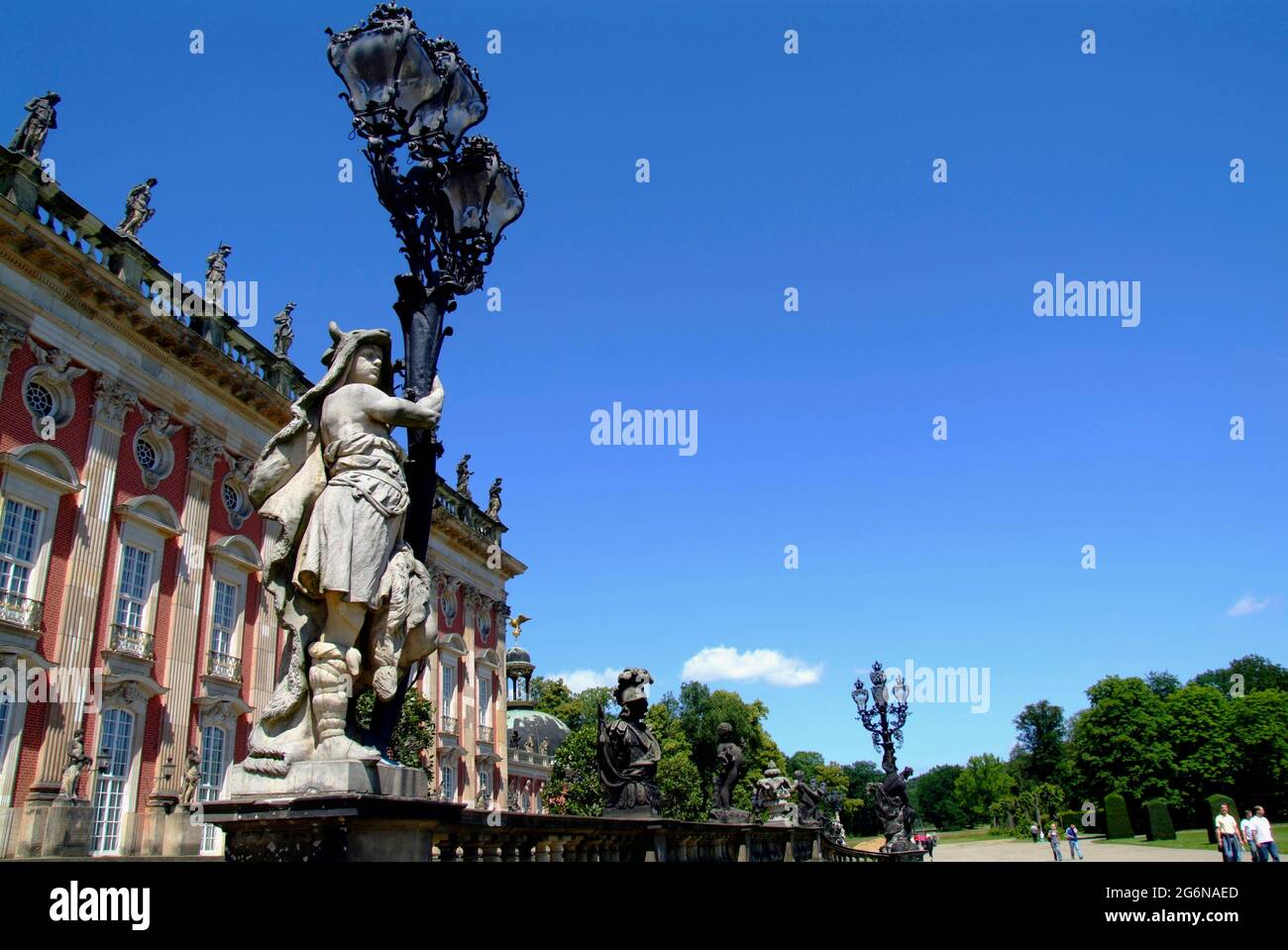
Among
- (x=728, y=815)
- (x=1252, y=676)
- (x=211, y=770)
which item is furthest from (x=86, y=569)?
(x=1252, y=676)

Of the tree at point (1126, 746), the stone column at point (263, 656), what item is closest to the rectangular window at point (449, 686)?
the stone column at point (263, 656)

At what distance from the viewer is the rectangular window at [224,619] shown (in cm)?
2416

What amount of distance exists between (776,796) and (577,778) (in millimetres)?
27191

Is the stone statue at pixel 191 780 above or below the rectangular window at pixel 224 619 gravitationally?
below

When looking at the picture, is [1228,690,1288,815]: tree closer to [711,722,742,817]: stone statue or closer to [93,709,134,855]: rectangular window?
[711,722,742,817]: stone statue

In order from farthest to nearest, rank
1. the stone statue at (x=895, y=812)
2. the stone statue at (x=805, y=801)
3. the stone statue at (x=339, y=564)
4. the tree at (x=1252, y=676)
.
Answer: the tree at (x=1252, y=676) → the stone statue at (x=895, y=812) → the stone statue at (x=805, y=801) → the stone statue at (x=339, y=564)

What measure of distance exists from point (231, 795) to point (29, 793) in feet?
57.6

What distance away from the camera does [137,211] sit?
2295 centimetres

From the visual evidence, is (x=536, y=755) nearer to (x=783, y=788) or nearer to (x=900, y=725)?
(x=900, y=725)

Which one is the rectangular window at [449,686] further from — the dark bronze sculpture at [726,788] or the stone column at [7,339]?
the dark bronze sculpture at [726,788]

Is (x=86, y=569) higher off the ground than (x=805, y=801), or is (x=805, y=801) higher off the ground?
(x=86, y=569)

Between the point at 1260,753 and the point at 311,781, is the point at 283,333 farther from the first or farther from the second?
the point at 1260,753

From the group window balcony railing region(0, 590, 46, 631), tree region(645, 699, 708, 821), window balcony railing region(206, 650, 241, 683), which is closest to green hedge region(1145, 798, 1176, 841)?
tree region(645, 699, 708, 821)

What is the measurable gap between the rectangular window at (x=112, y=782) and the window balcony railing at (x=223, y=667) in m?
2.87
